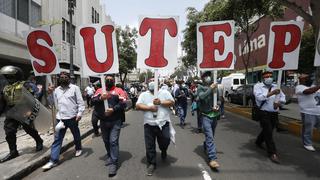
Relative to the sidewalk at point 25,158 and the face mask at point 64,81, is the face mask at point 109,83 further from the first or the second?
the sidewalk at point 25,158

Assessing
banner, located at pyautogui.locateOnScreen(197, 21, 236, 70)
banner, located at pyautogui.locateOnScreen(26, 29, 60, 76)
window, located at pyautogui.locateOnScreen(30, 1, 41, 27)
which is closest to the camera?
banner, located at pyautogui.locateOnScreen(197, 21, 236, 70)

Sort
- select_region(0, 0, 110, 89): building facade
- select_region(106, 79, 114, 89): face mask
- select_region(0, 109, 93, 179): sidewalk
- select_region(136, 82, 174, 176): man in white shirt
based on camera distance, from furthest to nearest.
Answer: select_region(0, 0, 110, 89): building facade < select_region(106, 79, 114, 89): face mask < select_region(136, 82, 174, 176): man in white shirt < select_region(0, 109, 93, 179): sidewalk

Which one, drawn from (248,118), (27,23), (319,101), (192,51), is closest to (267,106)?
(319,101)

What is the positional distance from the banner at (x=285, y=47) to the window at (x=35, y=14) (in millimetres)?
16957

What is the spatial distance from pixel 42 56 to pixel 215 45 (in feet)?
12.3

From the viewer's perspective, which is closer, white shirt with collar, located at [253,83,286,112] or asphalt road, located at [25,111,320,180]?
asphalt road, located at [25,111,320,180]

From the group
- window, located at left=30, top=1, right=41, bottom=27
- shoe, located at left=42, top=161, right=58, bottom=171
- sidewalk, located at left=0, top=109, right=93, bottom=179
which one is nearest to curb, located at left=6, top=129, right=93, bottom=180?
sidewalk, located at left=0, top=109, right=93, bottom=179

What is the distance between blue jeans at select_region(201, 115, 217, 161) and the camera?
6520mm

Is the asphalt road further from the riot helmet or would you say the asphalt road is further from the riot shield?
the riot helmet

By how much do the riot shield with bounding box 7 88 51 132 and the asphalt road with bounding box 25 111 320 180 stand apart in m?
0.86


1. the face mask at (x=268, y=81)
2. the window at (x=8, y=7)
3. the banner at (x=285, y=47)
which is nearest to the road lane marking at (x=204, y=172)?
the face mask at (x=268, y=81)

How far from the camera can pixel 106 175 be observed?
6184 millimetres

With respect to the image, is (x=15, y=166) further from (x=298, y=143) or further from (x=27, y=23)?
(x=27, y=23)

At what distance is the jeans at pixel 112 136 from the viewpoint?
6.36 metres
